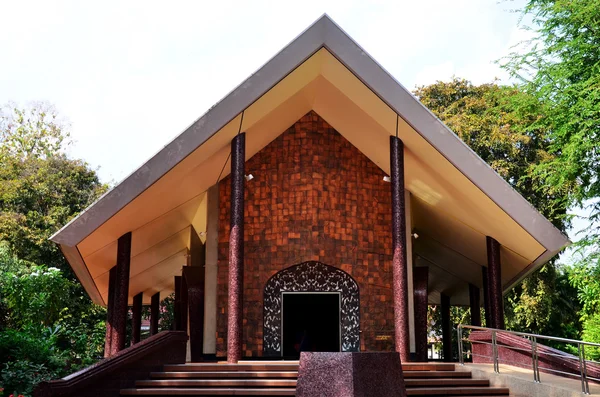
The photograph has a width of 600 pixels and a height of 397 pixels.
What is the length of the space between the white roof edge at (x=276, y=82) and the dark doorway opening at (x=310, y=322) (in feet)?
13.0

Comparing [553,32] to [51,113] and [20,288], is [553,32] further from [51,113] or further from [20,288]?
[51,113]

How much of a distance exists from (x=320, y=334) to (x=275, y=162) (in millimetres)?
4165

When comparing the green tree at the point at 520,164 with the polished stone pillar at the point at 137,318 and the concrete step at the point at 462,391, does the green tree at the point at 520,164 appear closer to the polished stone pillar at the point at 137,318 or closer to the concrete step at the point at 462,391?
the concrete step at the point at 462,391

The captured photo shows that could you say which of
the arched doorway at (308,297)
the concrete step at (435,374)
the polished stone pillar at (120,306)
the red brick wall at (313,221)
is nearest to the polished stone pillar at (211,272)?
the red brick wall at (313,221)

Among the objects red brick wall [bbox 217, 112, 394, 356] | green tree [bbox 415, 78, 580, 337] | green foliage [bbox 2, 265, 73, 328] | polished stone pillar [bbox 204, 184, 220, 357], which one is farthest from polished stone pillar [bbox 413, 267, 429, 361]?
green foliage [bbox 2, 265, 73, 328]

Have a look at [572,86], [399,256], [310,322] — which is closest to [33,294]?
[310,322]

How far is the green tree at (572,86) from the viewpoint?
427 inches

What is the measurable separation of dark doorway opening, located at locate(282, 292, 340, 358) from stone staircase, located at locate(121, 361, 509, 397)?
340cm

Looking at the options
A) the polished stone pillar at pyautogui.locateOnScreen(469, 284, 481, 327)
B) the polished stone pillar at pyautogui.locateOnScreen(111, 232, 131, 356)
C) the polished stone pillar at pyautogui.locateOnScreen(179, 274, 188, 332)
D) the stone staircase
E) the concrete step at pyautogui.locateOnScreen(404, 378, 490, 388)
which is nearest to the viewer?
the stone staircase

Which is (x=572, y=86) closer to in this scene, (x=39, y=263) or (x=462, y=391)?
(x=462, y=391)

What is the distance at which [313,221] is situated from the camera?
42.1 ft

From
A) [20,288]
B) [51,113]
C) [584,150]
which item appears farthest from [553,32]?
[51,113]

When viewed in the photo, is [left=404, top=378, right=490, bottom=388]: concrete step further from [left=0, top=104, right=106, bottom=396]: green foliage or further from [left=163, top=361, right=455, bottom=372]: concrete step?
[left=0, top=104, right=106, bottom=396]: green foliage

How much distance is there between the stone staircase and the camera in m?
8.75
